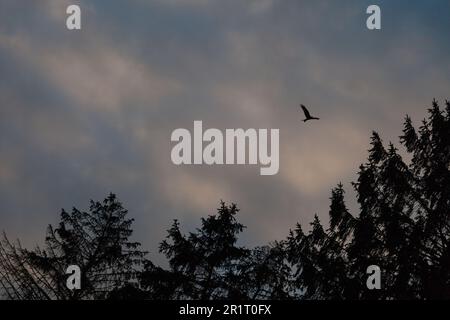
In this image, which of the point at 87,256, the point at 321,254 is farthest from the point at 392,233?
the point at 87,256

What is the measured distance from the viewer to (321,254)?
1738 cm

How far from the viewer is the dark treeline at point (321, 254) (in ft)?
52.3

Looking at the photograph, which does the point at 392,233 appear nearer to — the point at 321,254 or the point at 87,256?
the point at 321,254

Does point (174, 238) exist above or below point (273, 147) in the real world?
below

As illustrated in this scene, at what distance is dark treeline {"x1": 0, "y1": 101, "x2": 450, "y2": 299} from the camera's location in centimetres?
1595

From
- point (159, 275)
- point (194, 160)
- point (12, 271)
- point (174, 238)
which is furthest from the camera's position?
point (174, 238)

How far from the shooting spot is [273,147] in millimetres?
15148

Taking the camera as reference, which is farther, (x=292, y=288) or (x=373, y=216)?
(x=292, y=288)

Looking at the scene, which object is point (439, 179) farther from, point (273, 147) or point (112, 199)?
point (112, 199)

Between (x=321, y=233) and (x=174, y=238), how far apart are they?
531 centimetres

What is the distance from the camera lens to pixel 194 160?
14.2 m
